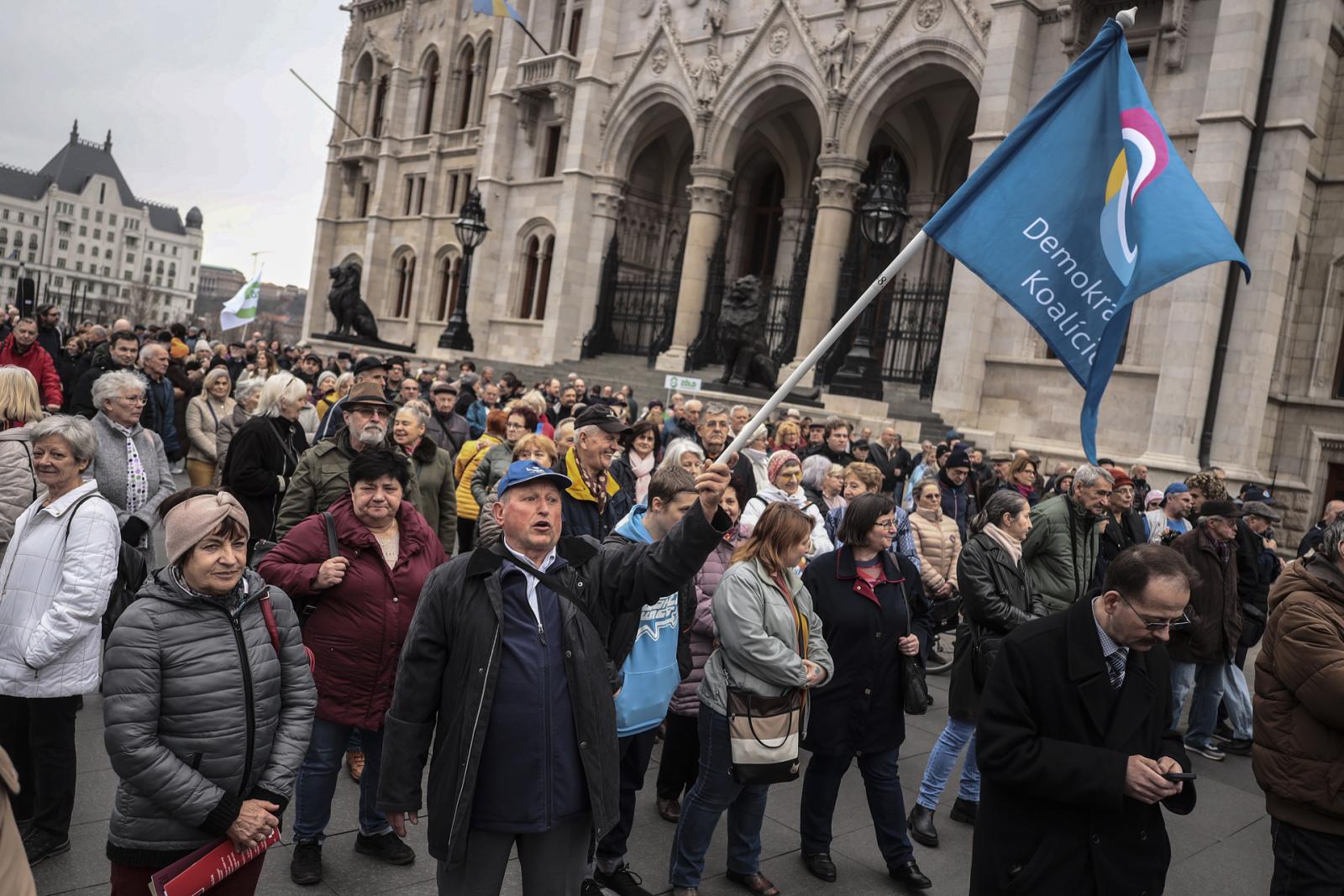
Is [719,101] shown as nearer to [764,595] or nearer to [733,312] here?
[733,312]

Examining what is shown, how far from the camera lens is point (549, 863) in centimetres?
305

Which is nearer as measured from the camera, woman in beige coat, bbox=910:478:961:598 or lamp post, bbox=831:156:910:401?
woman in beige coat, bbox=910:478:961:598

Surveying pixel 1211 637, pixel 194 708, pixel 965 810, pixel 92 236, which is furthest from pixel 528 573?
pixel 92 236

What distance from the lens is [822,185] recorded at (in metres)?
21.6

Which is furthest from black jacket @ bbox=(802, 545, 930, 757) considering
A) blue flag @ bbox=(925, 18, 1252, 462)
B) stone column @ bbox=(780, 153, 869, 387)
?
stone column @ bbox=(780, 153, 869, 387)

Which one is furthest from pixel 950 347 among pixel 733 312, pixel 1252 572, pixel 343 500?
pixel 343 500

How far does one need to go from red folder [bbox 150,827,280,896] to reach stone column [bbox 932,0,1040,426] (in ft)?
55.4

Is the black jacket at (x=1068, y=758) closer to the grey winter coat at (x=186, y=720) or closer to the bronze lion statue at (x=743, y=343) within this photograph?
the grey winter coat at (x=186, y=720)

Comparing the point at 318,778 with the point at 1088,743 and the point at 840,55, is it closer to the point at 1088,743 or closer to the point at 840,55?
the point at 1088,743

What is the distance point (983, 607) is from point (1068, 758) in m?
2.24

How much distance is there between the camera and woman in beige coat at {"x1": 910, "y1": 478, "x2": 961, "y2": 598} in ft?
22.5

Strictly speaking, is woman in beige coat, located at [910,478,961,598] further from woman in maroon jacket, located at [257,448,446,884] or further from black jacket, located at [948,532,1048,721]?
woman in maroon jacket, located at [257,448,446,884]

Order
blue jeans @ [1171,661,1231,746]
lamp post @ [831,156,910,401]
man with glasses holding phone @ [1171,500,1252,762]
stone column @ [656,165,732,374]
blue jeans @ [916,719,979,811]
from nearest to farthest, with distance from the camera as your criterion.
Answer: blue jeans @ [916,719,979,811]
man with glasses holding phone @ [1171,500,1252,762]
blue jeans @ [1171,661,1231,746]
lamp post @ [831,156,910,401]
stone column @ [656,165,732,374]

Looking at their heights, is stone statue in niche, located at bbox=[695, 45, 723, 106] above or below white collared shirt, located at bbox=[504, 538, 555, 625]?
above
